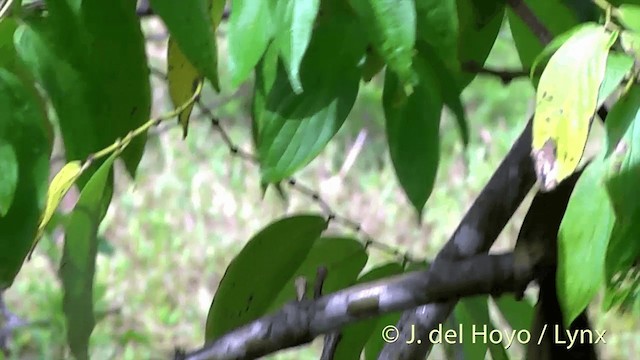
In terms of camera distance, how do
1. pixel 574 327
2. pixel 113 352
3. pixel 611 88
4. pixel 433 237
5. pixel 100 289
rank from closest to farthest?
pixel 611 88
pixel 574 327
pixel 100 289
pixel 113 352
pixel 433 237

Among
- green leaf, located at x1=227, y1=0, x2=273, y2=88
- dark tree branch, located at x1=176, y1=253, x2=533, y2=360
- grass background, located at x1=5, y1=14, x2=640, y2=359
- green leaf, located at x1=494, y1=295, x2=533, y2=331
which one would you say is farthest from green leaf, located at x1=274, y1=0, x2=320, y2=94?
grass background, located at x1=5, y1=14, x2=640, y2=359

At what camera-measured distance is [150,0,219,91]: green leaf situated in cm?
23

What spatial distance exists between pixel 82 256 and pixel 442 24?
162 millimetres

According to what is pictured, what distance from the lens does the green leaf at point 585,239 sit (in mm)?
208

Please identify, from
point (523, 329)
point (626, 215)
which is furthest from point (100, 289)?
point (626, 215)

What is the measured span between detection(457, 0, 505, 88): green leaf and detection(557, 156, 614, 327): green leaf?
10cm

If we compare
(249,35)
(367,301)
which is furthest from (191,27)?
(367,301)

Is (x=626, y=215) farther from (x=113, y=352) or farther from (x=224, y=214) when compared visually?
(x=224, y=214)

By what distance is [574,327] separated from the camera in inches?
12.5

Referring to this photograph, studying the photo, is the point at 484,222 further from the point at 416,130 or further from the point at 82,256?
the point at 82,256

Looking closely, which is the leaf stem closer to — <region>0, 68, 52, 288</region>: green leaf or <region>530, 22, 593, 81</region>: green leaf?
<region>0, 68, 52, 288</region>: green leaf

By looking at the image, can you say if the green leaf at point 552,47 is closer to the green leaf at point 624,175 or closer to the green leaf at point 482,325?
the green leaf at point 624,175

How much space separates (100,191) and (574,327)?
196 millimetres

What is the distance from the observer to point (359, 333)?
1.17 feet
